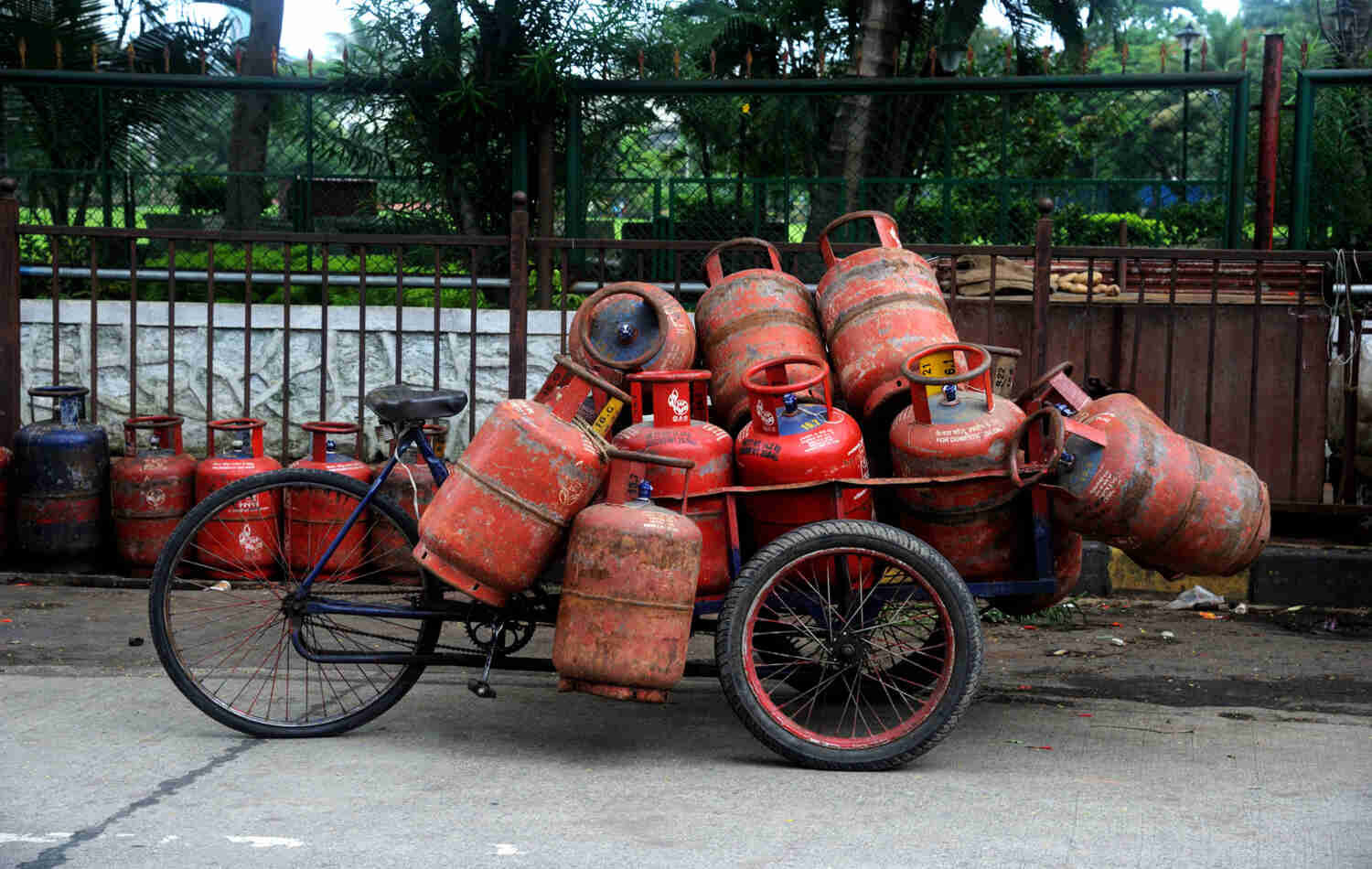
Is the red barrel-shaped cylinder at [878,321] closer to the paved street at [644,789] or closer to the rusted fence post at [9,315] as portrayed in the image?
the paved street at [644,789]

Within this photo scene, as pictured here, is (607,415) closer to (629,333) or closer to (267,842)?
(629,333)

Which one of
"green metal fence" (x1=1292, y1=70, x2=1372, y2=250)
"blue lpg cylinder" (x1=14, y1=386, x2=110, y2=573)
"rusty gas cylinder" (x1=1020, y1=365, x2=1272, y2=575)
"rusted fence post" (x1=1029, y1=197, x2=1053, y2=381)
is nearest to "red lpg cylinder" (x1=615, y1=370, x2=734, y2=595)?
"rusty gas cylinder" (x1=1020, y1=365, x2=1272, y2=575)

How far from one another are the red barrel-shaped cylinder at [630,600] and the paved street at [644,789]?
317 millimetres

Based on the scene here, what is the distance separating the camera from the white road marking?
3641 millimetres

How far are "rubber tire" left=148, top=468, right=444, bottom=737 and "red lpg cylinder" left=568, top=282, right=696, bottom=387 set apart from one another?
84 centimetres

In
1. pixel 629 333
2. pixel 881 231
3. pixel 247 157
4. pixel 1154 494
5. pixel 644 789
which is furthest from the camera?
pixel 247 157

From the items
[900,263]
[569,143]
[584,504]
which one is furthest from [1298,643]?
[569,143]

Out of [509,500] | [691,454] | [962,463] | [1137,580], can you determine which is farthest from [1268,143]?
[509,500]

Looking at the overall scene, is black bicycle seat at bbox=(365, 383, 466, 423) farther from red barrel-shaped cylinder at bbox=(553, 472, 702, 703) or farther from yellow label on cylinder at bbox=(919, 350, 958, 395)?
yellow label on cylinder at bbox=(919, 350, 958, 395)

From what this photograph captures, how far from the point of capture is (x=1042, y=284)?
705 cm

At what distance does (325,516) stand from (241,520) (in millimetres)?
359

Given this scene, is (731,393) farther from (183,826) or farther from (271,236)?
(271,236)

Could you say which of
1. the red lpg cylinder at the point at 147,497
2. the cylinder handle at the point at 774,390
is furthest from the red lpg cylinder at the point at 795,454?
the red lpg cylinder at the point at 147,497

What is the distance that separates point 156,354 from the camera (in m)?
9.45
